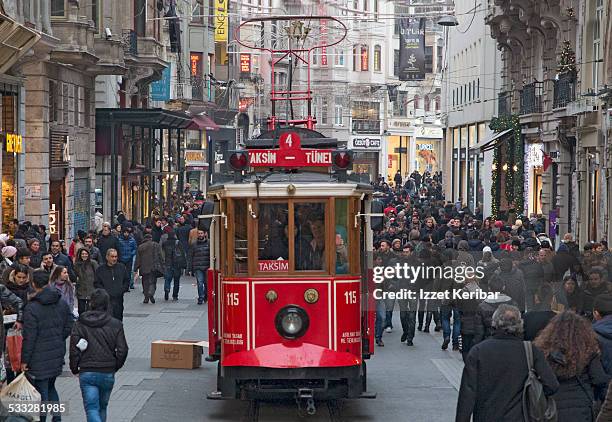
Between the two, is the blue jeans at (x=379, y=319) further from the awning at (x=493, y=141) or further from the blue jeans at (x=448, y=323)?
the awning at (x=493, y=141)

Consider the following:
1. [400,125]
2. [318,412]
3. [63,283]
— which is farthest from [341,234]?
[400,125]

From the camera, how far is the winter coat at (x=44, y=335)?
1307cm

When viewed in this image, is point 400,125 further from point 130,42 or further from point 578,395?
point 578,395

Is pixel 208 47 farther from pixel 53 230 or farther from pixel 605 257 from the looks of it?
pixel 605 257

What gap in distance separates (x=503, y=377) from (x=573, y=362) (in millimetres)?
481

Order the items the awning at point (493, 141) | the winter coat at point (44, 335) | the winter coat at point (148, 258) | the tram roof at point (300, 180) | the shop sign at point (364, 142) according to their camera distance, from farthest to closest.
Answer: the shop sign at point (364, 142) < the awning at point (493, 141) < the winter coat at point (148, 258) < the tram roof at point (300, 180) < the winter coat at point (44, 335)

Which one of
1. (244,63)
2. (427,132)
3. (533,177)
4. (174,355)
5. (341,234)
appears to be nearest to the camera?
(341,234)

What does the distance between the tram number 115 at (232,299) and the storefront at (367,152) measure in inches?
3045

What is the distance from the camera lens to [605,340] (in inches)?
417

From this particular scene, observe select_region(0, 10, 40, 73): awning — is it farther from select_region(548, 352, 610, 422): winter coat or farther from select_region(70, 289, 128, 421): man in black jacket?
select_region(548, 352, 610, 422): winter coat

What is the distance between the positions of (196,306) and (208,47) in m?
40.4

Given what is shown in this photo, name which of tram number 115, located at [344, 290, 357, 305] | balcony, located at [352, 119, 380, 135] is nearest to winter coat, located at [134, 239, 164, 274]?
tram number 115, located at [344, 290, 357, 305]

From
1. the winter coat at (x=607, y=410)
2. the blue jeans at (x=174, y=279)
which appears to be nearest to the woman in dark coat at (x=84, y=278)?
the blue jeans at (x=174, y=279)

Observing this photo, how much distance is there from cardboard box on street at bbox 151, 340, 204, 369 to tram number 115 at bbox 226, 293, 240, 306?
4.28 meters
